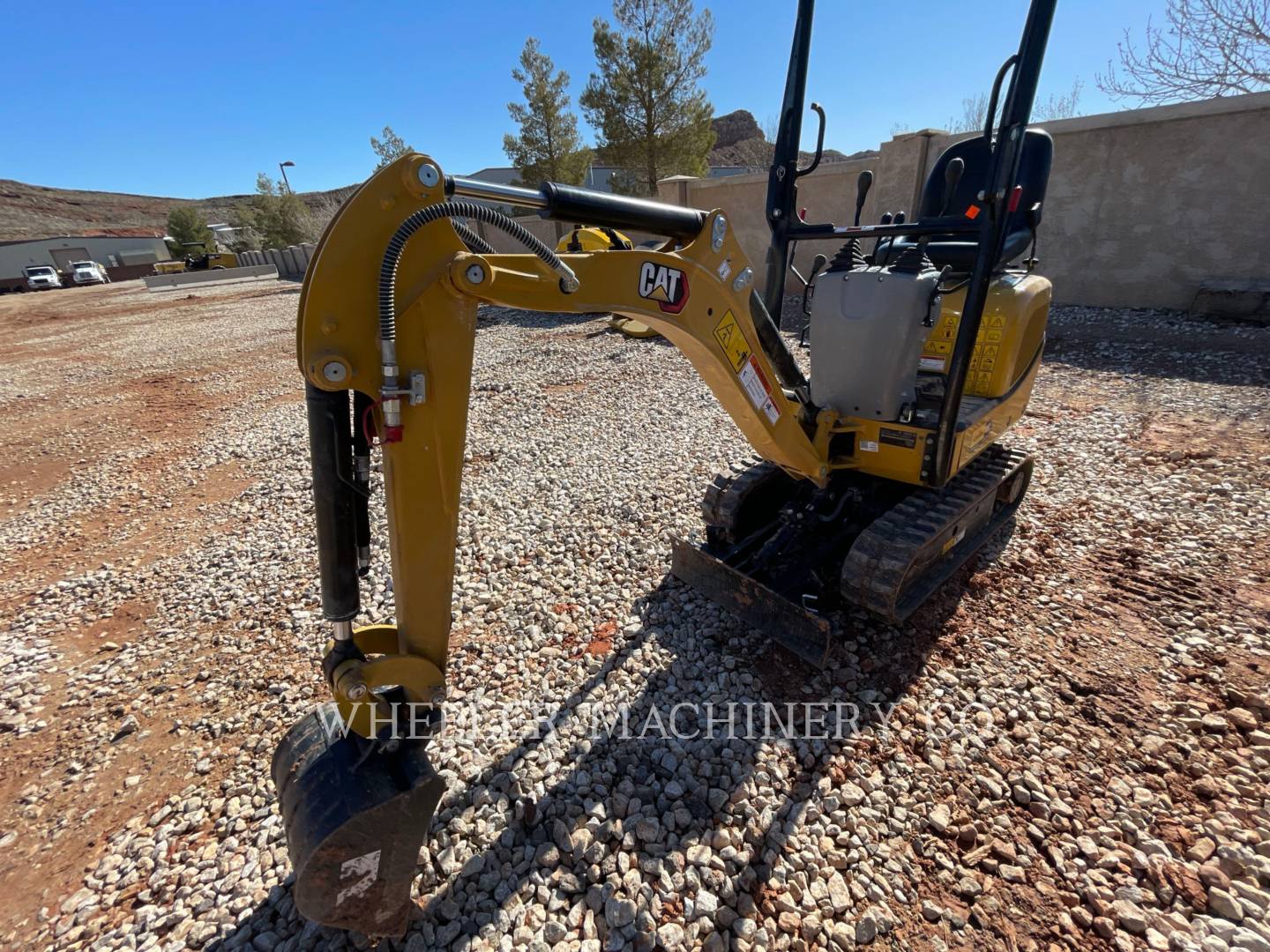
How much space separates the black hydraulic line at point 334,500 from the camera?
177cm

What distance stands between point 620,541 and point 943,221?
9.69 ft

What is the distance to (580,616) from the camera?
12.8ft

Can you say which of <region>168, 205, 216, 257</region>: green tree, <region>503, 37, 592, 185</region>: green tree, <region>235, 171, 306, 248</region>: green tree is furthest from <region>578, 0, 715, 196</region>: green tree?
<region>168, 205, 216, 257</region>: green tree

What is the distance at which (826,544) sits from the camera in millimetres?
3697

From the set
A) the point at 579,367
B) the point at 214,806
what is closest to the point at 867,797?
the point at 214,806

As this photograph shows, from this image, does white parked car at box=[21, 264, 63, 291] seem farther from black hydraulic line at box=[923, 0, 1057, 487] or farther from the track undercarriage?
black hydraulic line at box=[923, 0, 1057, 487]

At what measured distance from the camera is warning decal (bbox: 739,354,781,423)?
279cm

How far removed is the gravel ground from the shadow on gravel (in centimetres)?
1

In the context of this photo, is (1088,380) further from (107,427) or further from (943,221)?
(107,427)

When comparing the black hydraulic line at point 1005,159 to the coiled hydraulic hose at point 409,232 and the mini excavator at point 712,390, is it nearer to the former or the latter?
the mini excavator at point 712,390

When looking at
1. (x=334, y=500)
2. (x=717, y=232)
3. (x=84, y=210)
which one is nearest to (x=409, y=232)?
(x=334, y=500)

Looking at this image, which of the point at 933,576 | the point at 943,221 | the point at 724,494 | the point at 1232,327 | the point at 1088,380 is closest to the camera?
the point at 943,221

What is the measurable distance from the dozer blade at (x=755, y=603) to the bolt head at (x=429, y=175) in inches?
95.8

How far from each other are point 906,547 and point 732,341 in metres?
1.46
